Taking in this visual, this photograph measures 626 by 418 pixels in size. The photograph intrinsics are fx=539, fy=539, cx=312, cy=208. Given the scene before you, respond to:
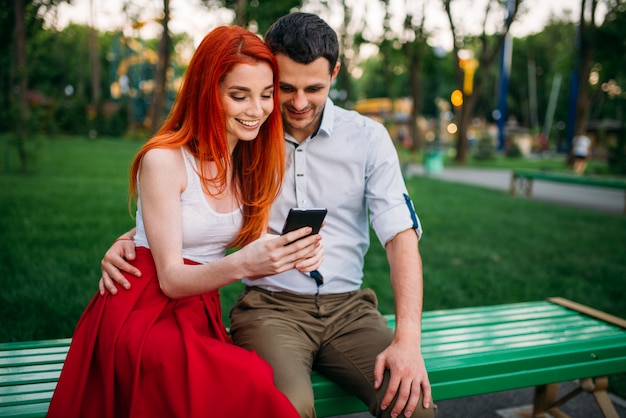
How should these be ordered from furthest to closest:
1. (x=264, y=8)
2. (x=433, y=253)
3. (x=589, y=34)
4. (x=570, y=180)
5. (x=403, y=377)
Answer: (x=264, y=8) < (x=589, y=34) < (x=570, y=180) < (x=433, y=253) < (x=403, y=377)

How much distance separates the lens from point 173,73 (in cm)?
4653

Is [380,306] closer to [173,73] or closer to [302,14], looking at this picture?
[302,14]

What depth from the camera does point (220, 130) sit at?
2.18m

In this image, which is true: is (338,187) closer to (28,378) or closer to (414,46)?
(28,378)

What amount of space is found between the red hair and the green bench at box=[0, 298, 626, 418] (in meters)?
0.83

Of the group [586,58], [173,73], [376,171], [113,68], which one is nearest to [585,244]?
[376,171]

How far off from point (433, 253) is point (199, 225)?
5.17 meters

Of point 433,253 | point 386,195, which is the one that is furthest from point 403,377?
point 433,253

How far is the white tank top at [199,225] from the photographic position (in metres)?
2.14

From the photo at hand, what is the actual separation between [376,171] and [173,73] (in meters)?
47.0

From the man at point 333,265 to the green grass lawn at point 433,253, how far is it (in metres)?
2.17

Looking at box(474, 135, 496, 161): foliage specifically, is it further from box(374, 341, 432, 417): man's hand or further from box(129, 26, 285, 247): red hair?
box(374, 341, 432, 417): man's hand

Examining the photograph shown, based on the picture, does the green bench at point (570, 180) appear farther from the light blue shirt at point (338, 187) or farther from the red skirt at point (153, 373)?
the red skirt at point (153, 373)

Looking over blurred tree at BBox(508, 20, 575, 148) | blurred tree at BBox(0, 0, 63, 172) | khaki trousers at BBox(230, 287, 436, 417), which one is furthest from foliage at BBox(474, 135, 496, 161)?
blurred tree at BBox(508, 20, 575, 148)
